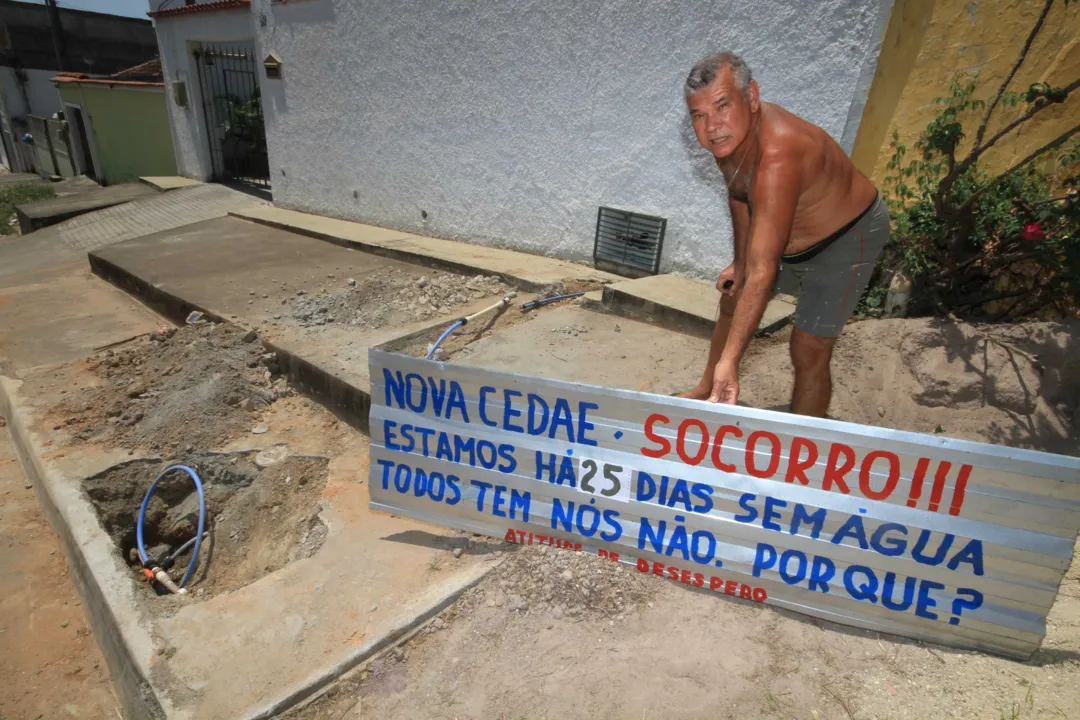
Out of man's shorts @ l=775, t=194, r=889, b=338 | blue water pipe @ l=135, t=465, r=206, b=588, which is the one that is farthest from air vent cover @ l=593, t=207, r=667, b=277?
blue water pipe @ l=135, t=465, r=206, b=588

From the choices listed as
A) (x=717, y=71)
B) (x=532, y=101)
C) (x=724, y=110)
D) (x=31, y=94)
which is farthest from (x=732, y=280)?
(x=31, y=94)

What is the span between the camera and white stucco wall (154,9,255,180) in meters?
10.1

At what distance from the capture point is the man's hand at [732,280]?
2.61 m

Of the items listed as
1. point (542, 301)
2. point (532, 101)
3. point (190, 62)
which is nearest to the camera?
point (542, 301)

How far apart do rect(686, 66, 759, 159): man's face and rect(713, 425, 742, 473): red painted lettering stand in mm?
1035

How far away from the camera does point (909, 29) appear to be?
3988 mm

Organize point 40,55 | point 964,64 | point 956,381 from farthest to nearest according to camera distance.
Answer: point 40,55, point 964,64, point 956,381

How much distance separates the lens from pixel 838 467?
6.28ft

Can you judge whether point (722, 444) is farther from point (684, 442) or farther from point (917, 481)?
point (917, 481)

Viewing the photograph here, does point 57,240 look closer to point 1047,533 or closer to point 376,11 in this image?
point 376,11

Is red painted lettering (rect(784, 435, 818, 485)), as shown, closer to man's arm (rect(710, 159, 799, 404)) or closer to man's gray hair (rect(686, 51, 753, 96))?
man's arm (rect(710, 159, 799, 404))

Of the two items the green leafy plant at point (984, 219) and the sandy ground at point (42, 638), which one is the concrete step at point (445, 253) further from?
the sandy ground at point (42, 638)

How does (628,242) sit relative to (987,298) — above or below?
below

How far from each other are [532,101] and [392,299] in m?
2.63
